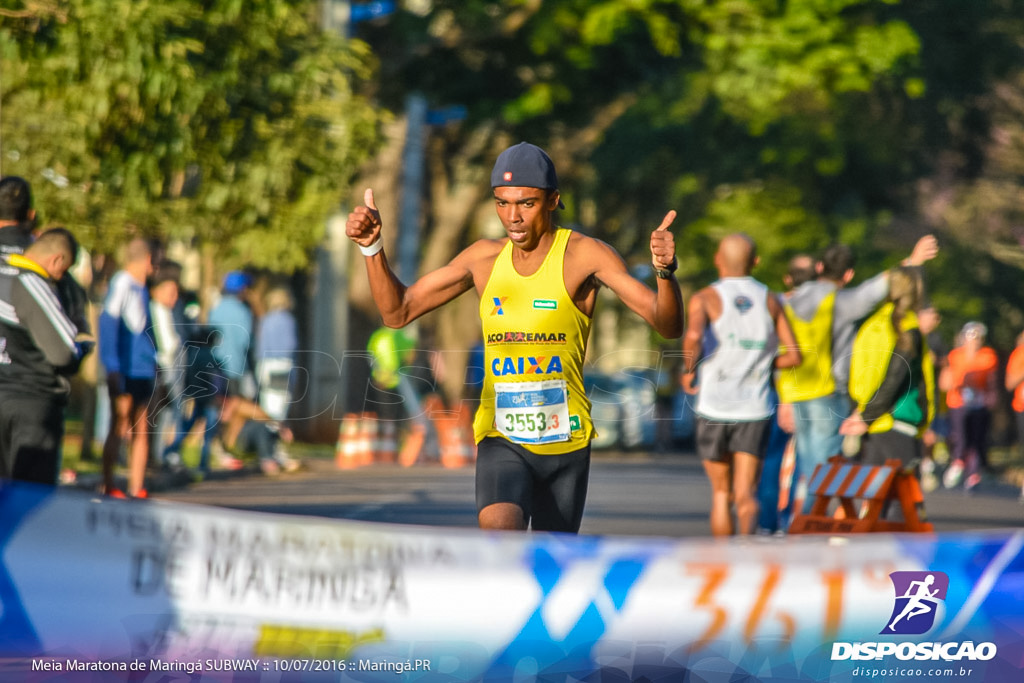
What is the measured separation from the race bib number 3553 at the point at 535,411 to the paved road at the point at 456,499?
22.0 feet

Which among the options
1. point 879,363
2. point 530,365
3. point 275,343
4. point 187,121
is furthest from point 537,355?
point 275,343

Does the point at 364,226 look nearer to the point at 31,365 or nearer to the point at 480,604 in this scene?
the point at 480,604

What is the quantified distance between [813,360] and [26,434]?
5.23 m

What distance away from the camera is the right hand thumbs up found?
6.11 metres

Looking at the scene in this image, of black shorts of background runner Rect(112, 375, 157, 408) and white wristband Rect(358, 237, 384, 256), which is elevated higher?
white wristband Rect(358, 237, 384, 256)

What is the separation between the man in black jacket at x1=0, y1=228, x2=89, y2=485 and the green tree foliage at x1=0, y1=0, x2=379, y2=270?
3.89 metres

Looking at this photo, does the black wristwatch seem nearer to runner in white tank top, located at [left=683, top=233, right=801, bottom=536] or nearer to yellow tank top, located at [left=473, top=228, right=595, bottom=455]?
yellow tank top, located at [left=473, top=228, right=595, bottom=455]

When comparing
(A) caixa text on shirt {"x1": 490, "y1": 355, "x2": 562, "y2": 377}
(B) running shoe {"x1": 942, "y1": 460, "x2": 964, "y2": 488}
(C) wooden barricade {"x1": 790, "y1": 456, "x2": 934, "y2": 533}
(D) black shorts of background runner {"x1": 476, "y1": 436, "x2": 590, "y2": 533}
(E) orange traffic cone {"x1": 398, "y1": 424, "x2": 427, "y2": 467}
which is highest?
(A) caixa text on shirt {"x1": 490, "y1": 355, "x2": 562, "y2": 377}

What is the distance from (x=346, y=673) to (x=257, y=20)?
12414mm

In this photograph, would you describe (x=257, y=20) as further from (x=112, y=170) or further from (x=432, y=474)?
(x=432, y=474)

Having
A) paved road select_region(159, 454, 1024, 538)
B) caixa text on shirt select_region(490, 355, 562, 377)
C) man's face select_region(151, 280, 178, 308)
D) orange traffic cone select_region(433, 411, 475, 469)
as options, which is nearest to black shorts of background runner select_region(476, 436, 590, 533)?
caixa text on shirt select_region(490, 355, 562, 377)

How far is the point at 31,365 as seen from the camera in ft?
26.2

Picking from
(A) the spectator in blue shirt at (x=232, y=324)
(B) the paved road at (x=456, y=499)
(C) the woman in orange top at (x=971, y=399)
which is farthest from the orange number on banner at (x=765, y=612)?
(C) the woman in orange top at (x=971, y=399)

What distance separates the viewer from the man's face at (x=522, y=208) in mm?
6070
